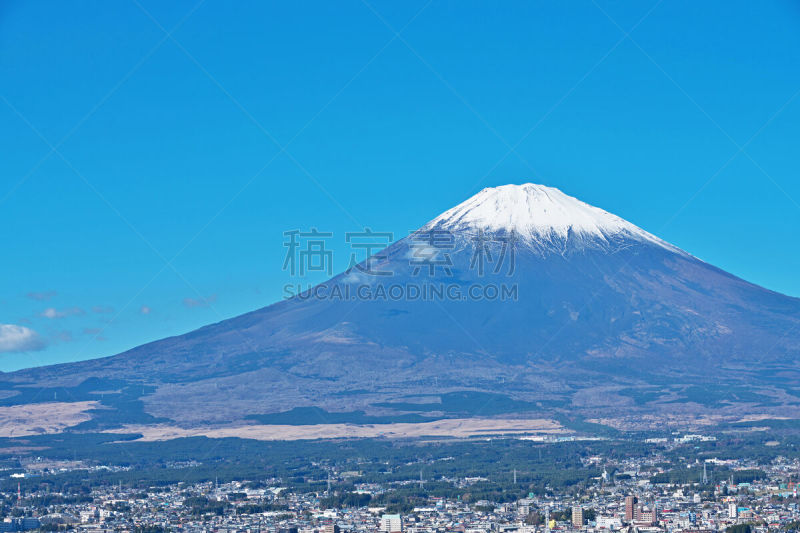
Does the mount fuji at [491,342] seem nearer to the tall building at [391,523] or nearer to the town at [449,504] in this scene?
the town at [449,504]

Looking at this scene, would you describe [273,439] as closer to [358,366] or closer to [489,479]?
[358,366]

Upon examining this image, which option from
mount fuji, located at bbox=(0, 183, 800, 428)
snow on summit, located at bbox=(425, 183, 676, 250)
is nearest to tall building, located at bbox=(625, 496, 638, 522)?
mount fuji, located at bbox=(0, 183, 800, 428)

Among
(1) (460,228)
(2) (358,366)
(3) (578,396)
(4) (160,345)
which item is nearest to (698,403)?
(3) (578,396)

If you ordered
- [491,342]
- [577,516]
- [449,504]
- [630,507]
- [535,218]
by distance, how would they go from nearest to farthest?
[577,516]
[630,507]
[449,504]
[491,342]
[535,218]

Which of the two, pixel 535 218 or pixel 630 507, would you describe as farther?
pixel 535 218

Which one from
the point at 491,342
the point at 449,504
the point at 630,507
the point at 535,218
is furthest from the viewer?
the point at 535,218

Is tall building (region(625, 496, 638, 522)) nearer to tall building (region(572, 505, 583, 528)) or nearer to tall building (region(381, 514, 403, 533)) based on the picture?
tall building (region(572, 505, 583, 528))

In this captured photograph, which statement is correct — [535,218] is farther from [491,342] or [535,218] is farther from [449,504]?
[449,504]

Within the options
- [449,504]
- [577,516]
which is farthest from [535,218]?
[577,516]
